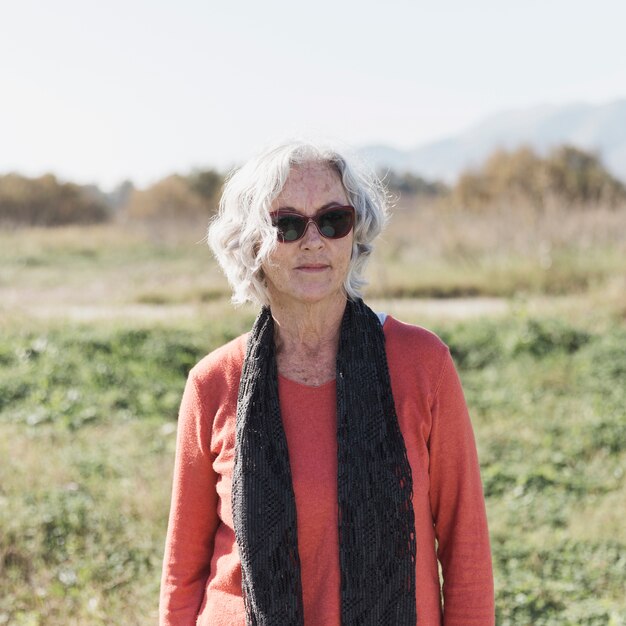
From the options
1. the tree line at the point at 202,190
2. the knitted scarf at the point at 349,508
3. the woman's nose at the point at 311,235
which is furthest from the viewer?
the tree line at the point at 202,190

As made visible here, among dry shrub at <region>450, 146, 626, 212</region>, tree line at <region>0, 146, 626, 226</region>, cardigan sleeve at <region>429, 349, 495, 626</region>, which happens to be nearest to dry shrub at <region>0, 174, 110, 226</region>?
tree line at <region>0, 146, 626, 226</region>

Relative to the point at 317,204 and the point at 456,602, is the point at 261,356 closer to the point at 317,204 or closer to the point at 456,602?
the point at 317,204

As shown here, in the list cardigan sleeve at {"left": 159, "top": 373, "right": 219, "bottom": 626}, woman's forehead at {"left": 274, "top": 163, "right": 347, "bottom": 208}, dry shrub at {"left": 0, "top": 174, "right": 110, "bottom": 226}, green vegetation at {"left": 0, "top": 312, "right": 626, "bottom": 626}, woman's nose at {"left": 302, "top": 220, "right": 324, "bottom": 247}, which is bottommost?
green vegetation at {"left": 0, "top": 312, "right": 626, "bottom": 626}

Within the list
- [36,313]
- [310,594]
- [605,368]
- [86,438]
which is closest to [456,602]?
[310,594]

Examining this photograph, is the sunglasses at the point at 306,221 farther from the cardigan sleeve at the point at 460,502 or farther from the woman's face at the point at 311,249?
the cardigan sleeve at the point at 460,502

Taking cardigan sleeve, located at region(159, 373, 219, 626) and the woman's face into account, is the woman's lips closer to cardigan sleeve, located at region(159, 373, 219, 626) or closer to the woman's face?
the woman's face

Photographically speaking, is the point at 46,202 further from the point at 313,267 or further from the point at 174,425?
the point at 313,267

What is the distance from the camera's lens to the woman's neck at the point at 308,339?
5.91 ft

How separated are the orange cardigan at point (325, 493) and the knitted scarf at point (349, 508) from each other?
4cm

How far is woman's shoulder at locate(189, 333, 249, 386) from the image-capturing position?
5.91ft

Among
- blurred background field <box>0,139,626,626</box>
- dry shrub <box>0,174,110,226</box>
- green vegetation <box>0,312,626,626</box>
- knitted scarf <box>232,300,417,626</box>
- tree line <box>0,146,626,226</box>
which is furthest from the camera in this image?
dry shrub <box>0,174,110,226</box>

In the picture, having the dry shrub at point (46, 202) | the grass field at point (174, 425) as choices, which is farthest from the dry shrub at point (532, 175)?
the dry shrub at point (46, 202)

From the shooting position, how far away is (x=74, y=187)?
Result: 30.3 meters

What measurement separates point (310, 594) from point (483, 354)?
6.04 metres
